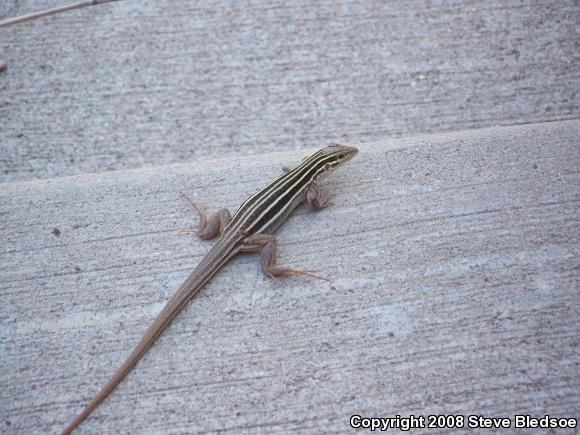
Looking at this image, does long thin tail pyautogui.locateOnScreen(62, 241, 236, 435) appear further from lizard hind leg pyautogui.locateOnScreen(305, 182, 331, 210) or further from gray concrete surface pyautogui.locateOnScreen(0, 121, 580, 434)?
lizard hind leg pyautogui.locateOnScreen(305, 182, 331, 210)

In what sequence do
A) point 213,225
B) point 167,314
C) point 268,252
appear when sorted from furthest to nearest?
1. point 213,225
2. point 268,252
3. point 167,314

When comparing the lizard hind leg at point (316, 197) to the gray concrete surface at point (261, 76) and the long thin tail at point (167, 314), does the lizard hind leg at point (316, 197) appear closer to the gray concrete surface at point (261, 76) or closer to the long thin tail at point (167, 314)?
the long thin tail at point (167, 314)

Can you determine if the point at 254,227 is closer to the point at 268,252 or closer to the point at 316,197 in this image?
the point at 268,252

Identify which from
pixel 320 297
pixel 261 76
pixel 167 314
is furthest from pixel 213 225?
pixel 261 76

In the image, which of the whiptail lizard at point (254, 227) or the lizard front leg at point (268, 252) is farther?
the lizard front leg at point (268, 252)

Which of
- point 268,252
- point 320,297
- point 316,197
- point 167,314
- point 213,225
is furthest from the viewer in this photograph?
point 316,197

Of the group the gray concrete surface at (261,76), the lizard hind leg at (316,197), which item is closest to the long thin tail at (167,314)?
the lizard hind leg at (316,197)

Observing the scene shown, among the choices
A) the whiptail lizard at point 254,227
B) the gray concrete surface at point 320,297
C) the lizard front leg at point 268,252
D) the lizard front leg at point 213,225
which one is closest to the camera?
the gray concrete surface at point 320,297
